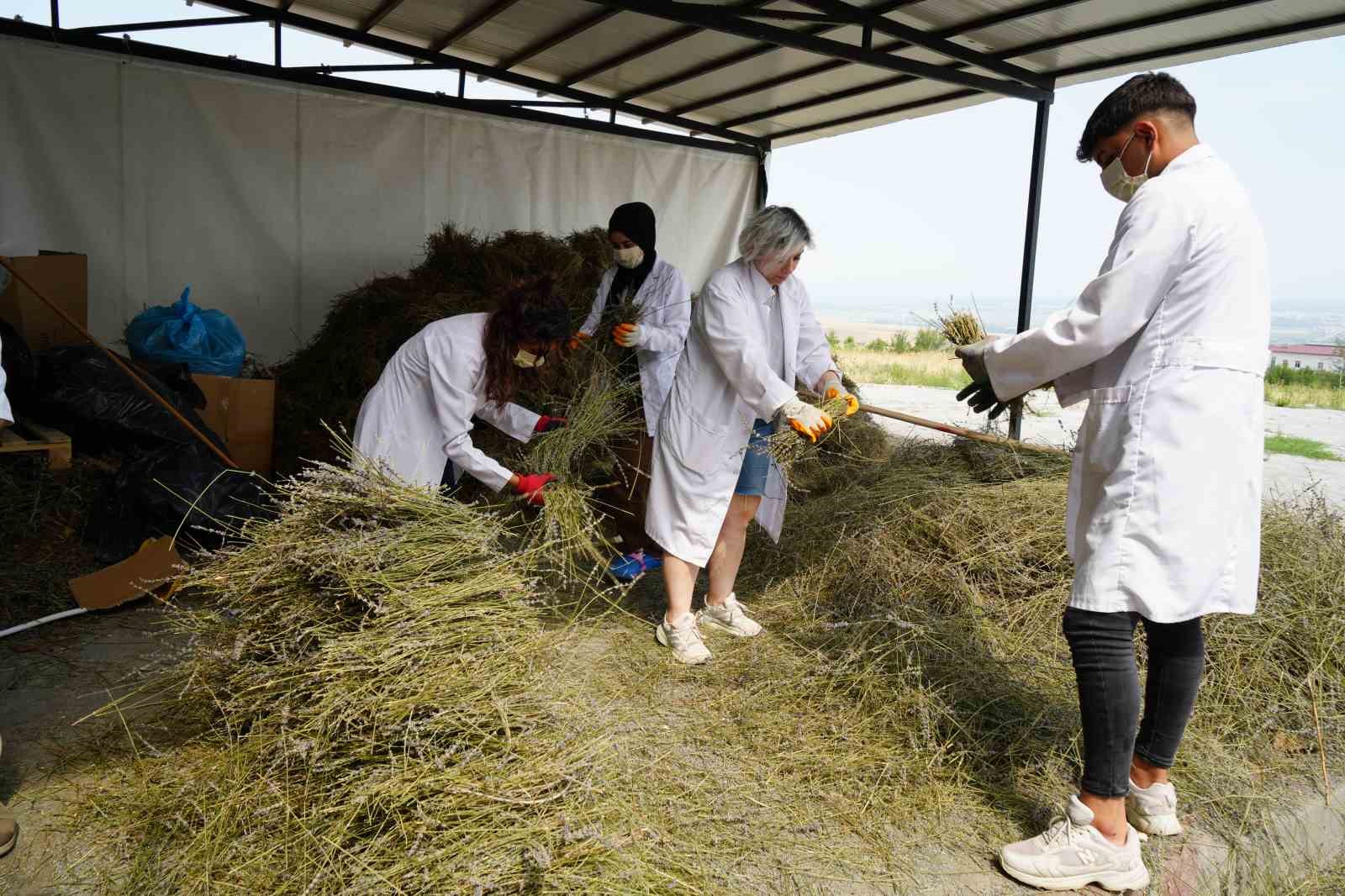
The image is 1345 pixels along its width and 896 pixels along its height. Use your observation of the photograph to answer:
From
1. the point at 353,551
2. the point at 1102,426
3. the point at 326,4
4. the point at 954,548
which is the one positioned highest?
the point at 326,4

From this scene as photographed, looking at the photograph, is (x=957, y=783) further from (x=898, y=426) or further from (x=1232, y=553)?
(x=898, y=426)

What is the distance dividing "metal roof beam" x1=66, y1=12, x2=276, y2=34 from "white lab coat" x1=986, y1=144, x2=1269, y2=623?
17.6ft

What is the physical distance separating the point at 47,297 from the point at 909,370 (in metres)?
11.1

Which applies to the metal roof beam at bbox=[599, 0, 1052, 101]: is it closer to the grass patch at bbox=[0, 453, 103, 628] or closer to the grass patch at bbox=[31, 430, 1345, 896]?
the grass patch at bbox=[31, 430, 1345, 896]

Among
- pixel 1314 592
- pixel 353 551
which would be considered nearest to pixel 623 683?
pixel 353 551

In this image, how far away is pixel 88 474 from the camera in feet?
A: 11.4

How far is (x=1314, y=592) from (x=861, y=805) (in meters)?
1.91

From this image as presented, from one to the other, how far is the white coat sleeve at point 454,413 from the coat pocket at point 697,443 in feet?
1.93

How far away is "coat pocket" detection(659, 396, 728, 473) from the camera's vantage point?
9.53ft

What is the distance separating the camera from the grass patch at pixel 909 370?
11.9 metres

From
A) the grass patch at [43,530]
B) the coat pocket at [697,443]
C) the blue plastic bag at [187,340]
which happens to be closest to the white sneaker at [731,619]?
the coat pocket at [697,443]

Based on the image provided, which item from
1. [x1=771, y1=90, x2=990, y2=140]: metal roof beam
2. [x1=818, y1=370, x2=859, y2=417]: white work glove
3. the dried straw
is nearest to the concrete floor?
the dried straw

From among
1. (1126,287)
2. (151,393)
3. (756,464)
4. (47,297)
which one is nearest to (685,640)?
(756,464)

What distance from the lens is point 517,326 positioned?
8.76 feet
